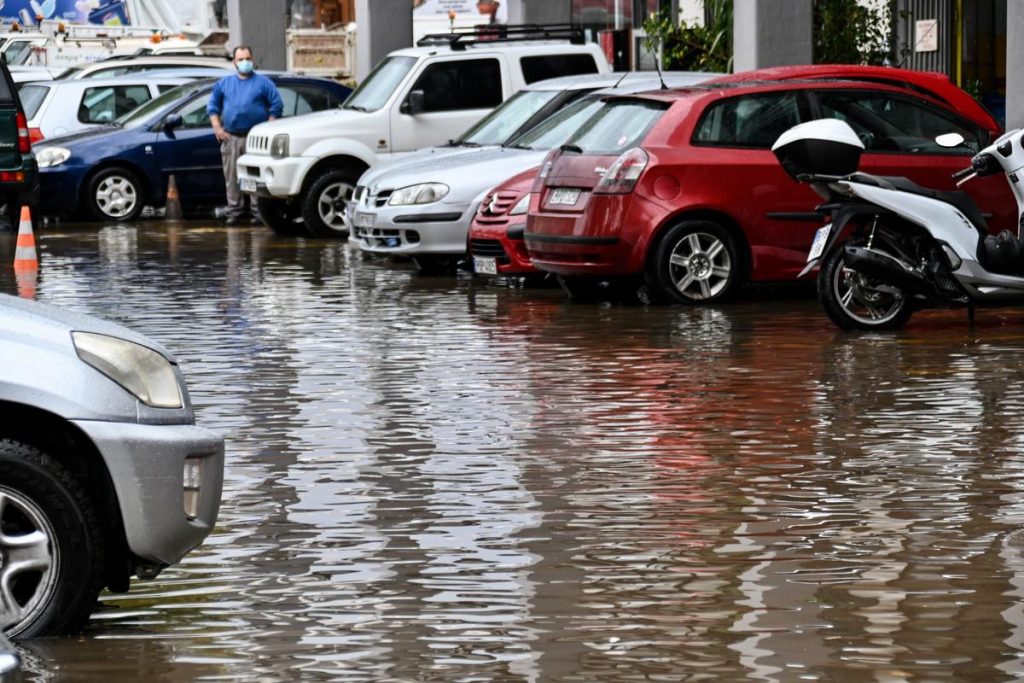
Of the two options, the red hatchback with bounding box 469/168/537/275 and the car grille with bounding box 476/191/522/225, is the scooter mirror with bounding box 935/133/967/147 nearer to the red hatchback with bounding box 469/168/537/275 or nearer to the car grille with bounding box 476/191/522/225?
the red hatchback with bounding box 469/168/537/275

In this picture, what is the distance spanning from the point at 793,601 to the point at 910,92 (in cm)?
998

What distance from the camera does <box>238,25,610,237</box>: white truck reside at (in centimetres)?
2262

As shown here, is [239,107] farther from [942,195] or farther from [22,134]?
[942,195]

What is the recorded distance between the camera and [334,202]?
2305 centimetres

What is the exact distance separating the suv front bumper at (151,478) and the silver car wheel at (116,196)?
20.4m

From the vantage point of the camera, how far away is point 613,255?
15289mm

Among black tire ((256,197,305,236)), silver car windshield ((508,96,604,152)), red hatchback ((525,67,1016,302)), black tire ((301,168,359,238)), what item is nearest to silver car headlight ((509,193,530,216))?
red hatchback ((525,67,1016,302))

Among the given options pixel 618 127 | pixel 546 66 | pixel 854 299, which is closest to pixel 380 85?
pixel 546 66

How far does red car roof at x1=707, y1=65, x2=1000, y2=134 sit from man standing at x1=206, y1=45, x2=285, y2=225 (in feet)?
30.2

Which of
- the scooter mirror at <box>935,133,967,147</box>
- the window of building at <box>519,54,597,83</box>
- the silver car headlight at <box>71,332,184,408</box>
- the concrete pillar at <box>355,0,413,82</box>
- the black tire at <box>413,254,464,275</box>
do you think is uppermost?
the concrete pillar at <box>355,0,413,82</box>

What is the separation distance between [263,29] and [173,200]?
39.2 ft

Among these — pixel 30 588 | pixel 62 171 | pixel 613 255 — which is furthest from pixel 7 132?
pixel 30 588

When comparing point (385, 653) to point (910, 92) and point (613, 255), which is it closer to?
point (613, 255)

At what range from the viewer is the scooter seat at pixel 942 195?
13680mm
